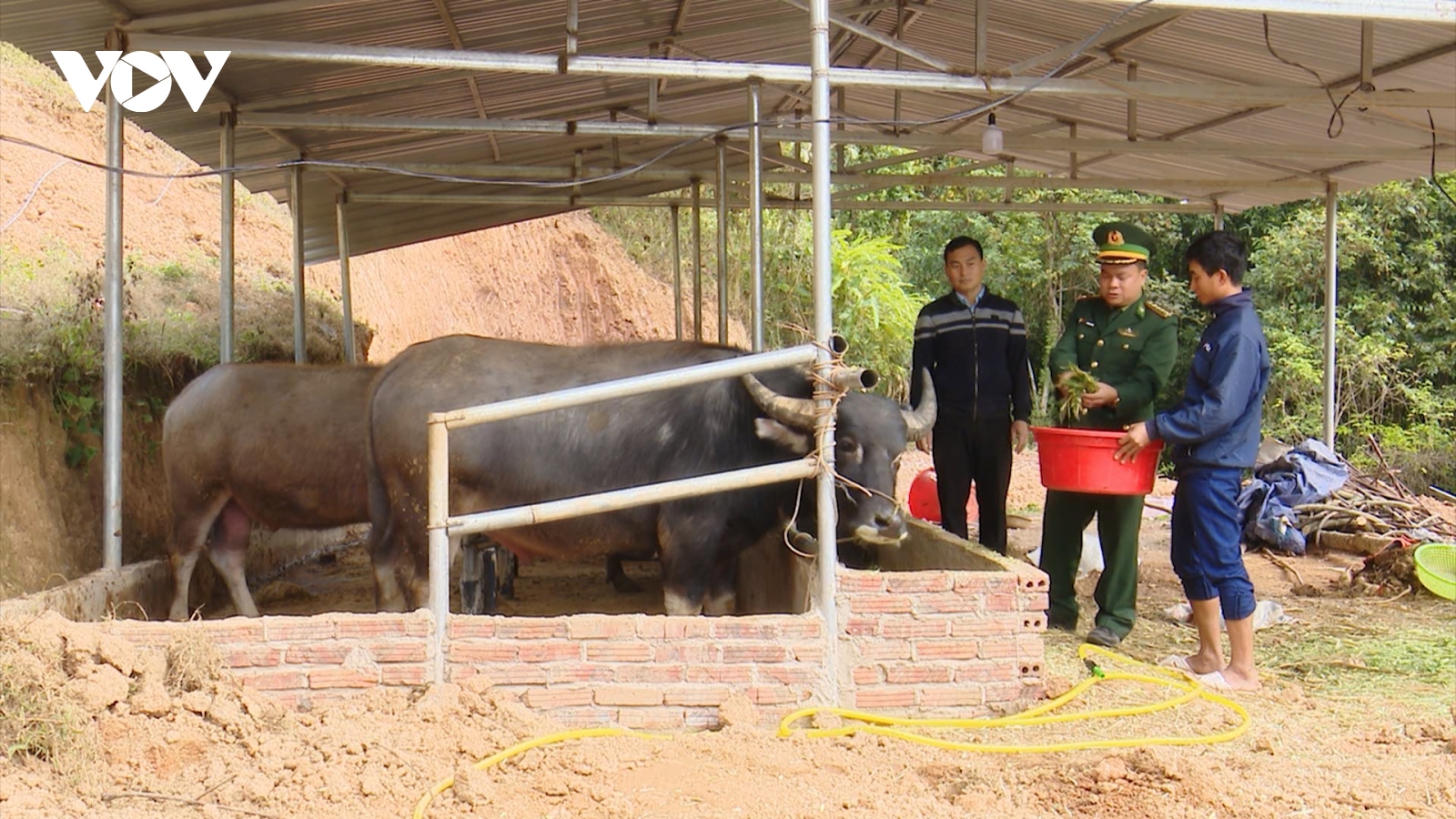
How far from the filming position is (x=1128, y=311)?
590 centimetres

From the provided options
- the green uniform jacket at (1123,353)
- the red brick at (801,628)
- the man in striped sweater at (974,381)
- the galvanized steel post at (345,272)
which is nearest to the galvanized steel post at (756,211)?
the man in striped sweater at (974,381)

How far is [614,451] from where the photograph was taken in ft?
18.7

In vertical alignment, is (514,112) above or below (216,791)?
above

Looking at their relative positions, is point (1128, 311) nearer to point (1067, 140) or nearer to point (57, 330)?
point (1067, 140)

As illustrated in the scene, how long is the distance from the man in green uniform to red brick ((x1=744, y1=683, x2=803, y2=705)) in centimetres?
204

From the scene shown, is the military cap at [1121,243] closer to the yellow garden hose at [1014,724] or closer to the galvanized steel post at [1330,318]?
the yellow garden hose at [1014,724]

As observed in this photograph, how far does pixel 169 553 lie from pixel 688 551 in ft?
11.2

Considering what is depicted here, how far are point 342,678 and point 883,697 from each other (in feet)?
6.47

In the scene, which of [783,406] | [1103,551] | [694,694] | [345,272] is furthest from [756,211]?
[345,272]

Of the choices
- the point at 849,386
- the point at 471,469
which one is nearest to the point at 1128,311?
the point at 849,386

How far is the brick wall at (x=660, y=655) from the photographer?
428 centimetres

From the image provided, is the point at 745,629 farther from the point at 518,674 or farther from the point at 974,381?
the point at 974,381

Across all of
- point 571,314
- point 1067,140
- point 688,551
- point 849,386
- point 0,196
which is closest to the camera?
point 849,386

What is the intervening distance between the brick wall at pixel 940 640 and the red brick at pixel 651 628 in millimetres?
667
